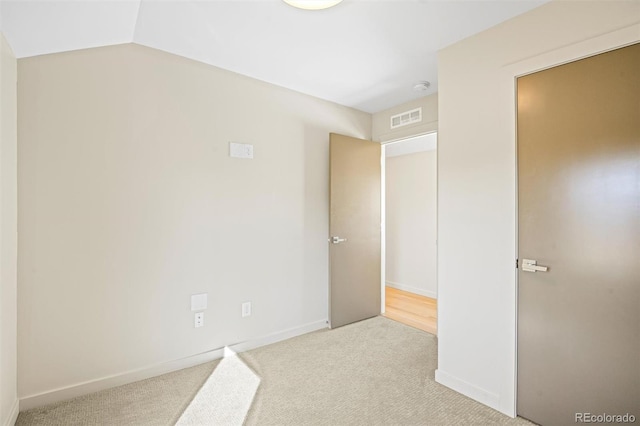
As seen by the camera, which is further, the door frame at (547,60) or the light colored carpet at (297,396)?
the light colored carpet at (297,396)

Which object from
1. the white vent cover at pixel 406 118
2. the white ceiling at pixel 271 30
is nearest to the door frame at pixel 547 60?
the white ceiling at pixel 271 30

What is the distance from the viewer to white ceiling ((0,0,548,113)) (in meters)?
1.72

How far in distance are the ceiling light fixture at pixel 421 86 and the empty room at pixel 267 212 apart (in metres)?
0.02

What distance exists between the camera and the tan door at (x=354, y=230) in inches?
133

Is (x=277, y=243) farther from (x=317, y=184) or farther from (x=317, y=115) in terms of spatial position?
(x=317, y=115)

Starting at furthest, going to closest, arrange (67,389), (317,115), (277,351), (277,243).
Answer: (317,115) < (277,243) < (277,351) < (67,389)

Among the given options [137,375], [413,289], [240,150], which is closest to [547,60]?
[240,150]

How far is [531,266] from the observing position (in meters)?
1.88

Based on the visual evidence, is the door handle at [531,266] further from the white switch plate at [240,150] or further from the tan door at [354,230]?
the white switch plate at [240,150]

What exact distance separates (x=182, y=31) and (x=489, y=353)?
3088 mm

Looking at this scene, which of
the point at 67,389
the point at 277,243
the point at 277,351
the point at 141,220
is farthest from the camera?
the point at 277,243

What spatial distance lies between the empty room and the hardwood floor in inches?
26.0

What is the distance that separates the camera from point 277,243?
9.99 feet

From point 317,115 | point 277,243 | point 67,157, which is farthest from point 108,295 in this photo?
point 317,115
